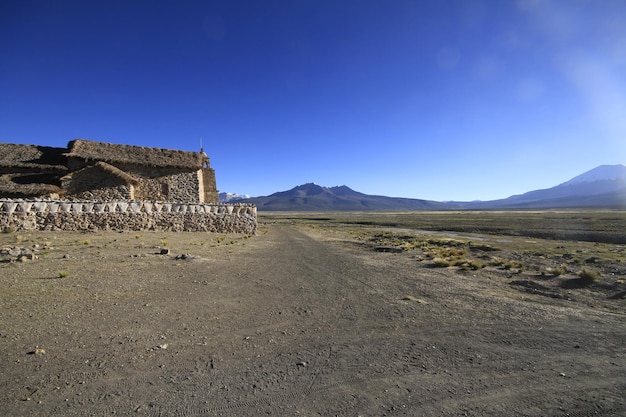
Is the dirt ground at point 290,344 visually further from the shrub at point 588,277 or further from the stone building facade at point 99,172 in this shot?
the stone building facade at point 99,172

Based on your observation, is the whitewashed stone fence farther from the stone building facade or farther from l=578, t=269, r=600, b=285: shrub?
l=578, t=269, r=600, b=285: shrub

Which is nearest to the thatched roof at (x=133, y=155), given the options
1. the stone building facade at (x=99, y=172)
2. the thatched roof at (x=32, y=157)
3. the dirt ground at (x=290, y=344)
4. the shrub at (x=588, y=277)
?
the stone building facade at (x=99, y=172)

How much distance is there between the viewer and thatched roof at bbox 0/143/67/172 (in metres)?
22.8

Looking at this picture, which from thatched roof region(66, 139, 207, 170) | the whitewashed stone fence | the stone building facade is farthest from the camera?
thatched roof region(66, 139, 207, 170)

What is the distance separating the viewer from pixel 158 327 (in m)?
5.71

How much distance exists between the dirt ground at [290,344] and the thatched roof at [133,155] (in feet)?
57.9

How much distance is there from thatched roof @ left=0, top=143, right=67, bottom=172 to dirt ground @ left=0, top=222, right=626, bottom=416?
1793cm

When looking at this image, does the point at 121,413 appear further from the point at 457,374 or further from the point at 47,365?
the point at 457,374

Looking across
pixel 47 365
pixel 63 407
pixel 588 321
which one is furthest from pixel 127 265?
pixel 588 321

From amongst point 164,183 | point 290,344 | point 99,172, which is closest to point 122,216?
point 99,172

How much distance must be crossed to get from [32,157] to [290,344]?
94.3 feet

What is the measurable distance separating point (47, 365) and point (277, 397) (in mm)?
3168

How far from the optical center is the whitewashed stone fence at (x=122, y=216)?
50.1 ft

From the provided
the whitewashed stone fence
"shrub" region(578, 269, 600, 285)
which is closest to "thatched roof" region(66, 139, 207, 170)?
the whitewashed stone fence
